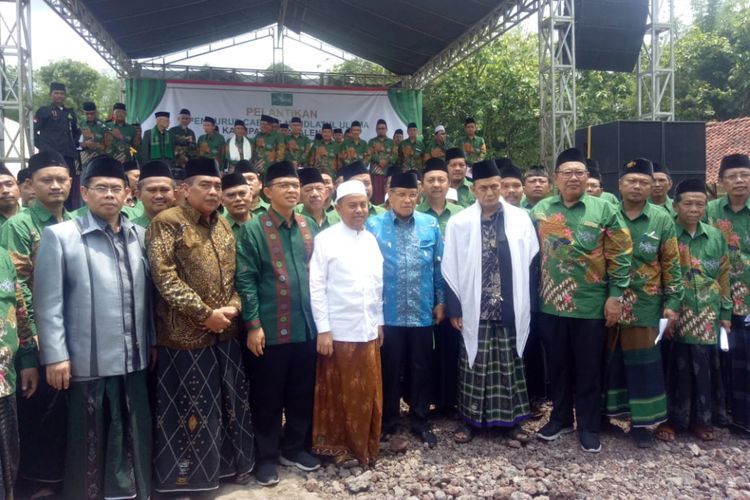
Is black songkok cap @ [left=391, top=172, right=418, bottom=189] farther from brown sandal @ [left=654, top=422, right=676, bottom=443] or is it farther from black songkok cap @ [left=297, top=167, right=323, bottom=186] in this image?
brown sandal @ [left=654, top=422, right=676, bottom=443]

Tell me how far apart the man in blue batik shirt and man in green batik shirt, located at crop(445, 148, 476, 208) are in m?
1.51

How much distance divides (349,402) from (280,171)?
59.0 inches

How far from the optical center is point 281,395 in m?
3.58

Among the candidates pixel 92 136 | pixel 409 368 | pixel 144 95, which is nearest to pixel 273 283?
pixel 409 368

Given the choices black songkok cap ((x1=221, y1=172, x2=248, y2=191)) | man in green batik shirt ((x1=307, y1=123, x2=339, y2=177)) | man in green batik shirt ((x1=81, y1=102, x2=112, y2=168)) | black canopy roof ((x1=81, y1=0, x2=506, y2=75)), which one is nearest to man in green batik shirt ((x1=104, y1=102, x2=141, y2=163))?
man in green batik shirt ((x1=81, y1=102, x2=112, y2=168))

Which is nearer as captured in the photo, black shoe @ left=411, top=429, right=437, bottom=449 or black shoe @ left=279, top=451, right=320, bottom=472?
black shoe @ left=279, top=451, right=320, bottom=472

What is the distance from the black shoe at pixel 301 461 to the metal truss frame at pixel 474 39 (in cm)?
831

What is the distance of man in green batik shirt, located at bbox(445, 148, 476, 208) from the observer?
5547mm

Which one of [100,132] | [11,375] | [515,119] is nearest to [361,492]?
[11,375]

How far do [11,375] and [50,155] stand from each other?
1.45m

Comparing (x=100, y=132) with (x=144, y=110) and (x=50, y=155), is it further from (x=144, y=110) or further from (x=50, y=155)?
(x=50, y=155)

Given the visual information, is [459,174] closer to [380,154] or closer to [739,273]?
[739,273]

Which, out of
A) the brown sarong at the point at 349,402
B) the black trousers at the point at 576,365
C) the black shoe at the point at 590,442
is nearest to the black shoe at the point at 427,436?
the brown sarong at the point at 349,402

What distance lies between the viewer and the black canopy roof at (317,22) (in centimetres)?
1039
